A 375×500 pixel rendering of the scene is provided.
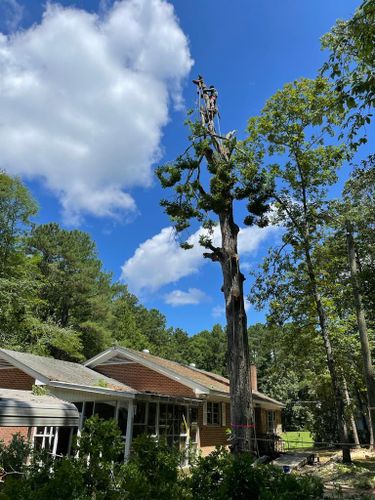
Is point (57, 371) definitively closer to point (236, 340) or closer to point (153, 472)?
point (236, 340)

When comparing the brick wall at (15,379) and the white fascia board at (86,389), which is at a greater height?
the brick wall at (15,379)

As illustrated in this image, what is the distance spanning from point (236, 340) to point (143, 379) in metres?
11.7

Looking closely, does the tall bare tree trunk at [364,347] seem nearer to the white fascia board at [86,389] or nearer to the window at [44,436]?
the white fascia board at [86,389]

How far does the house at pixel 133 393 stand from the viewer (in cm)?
1527

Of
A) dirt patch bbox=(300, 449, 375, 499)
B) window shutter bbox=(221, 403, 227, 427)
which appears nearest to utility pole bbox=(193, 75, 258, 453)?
dirt patch bbox=(300, 449, 375, 499)

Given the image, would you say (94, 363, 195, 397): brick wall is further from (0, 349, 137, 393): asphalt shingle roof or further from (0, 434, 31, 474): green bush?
(0, 434, 31, 474): green bush

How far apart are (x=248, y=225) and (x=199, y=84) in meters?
5.30

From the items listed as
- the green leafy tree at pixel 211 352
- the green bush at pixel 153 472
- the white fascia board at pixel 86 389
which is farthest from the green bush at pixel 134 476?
the green leafy tree at pixel 211 352

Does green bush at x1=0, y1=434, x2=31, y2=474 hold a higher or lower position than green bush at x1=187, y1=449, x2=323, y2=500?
higher

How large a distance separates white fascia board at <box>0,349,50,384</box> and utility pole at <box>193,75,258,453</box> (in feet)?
25.0

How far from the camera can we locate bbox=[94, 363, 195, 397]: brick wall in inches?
770

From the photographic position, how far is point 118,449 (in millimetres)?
4484

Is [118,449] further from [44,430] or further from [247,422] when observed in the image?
[44,430]

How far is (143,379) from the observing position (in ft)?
67.0
